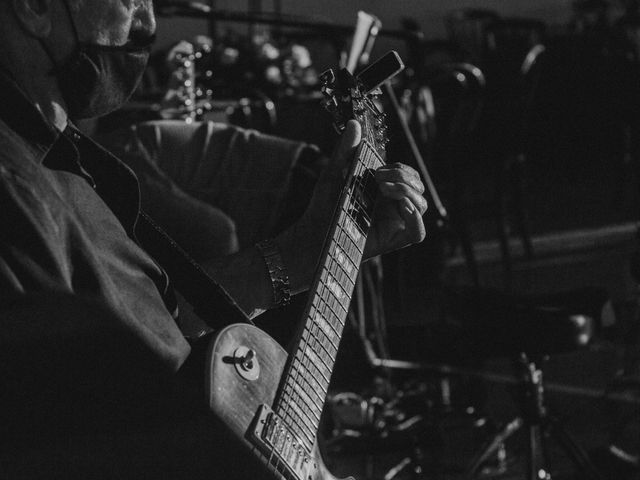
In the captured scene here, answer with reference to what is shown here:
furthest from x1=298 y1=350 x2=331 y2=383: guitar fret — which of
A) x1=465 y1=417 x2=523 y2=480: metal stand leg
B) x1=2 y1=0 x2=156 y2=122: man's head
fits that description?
x1=465 y1=417 x2=523 y2=480: metal stand leg

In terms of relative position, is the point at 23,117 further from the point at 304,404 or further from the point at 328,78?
the point at 328,78

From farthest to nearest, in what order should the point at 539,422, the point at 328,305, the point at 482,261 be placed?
the point at 482,261 < the point at 539,422 < the point at 328,305

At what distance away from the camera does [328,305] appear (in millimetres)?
1401

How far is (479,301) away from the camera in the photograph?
299 cm

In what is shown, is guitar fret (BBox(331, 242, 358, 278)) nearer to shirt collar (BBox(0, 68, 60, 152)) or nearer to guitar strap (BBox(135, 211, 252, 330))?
guitar strap (BBox(135, 211, 252, 330))

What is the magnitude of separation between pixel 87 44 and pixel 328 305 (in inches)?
20.1

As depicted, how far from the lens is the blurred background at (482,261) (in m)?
3.03

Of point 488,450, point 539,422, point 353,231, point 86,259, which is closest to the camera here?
point 86,259

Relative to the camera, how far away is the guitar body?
94 cm

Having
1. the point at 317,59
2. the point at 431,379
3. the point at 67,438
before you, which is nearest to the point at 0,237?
the point at 67,438

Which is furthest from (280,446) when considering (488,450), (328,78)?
(488,450)

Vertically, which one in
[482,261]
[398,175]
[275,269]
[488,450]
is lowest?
[482,261]

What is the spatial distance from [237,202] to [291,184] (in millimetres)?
151

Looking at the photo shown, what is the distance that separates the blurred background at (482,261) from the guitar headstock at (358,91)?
0.52ft
